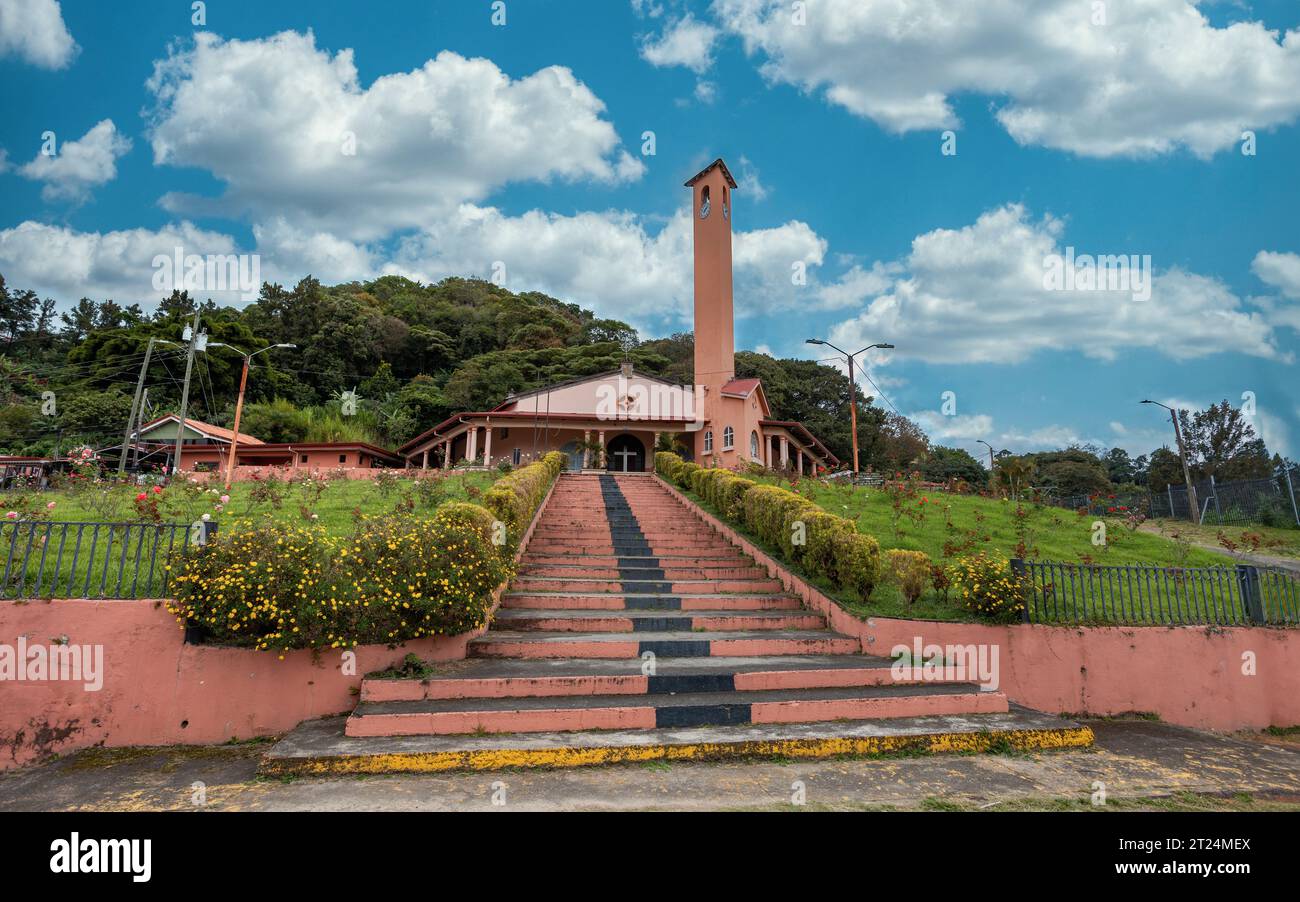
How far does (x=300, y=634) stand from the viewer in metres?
5.60

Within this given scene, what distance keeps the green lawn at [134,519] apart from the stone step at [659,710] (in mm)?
2545

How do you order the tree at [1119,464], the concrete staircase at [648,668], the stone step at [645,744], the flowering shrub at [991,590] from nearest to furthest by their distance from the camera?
the stone step at [645,744] < the concrete staircase at [648,668] < the flowering shrub at [991,590] < the tree at [1119,464]

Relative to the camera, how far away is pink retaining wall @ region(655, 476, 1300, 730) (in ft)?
24.3

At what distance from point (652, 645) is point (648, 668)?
68 centimetres

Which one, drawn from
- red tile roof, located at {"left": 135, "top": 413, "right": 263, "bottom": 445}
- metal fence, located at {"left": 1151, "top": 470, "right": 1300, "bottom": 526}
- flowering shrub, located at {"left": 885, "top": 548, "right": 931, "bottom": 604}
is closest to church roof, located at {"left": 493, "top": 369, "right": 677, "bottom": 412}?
red tile roof, located at {"left": 135, "top": 413, "right": 263, "bottom": 445}

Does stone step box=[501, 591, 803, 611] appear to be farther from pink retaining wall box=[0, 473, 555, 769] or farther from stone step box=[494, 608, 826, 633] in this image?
pink retaining wall box=[0, 473, 555, 769]

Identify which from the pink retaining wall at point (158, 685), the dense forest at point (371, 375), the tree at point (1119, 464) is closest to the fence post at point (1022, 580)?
the pink retaining wall at point (158, 685)

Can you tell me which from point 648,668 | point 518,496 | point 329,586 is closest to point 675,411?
point 518,496

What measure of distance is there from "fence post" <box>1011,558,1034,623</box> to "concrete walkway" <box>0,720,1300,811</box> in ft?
6.19

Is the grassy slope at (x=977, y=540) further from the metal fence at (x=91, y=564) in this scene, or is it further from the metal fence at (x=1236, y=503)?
the metal fence at (x=91, y=564)

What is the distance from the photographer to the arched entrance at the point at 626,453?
1341 inches

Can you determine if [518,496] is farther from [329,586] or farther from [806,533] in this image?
[329,586]
